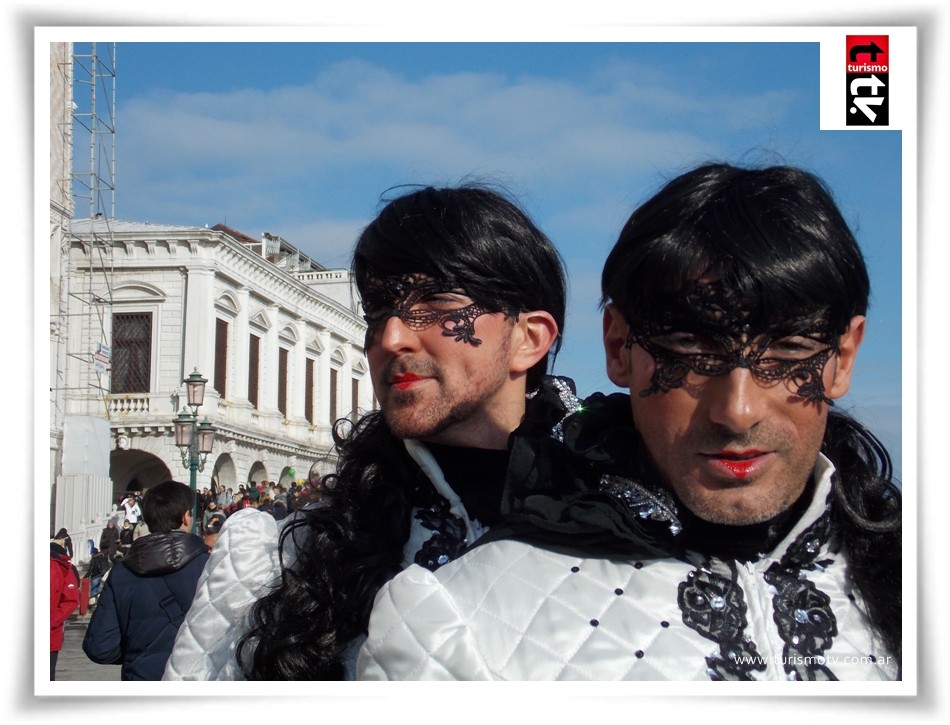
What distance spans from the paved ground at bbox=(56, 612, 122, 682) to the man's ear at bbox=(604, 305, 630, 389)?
5.14 feet

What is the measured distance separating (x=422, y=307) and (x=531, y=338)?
11.3 inches

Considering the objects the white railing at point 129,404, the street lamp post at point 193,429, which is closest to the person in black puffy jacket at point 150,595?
the street lamp post at point 193,429

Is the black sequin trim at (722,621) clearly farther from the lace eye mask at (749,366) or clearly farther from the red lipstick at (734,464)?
the lace eye mask at (749,366)

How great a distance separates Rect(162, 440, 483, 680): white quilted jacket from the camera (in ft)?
7.18

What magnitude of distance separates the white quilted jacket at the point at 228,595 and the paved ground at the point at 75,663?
446 millimetres

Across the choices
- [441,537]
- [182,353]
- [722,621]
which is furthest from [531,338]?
[182,353]

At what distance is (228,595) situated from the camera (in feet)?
7.21

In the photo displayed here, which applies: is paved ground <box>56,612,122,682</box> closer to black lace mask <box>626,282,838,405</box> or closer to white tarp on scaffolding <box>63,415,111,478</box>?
black lace mask <box>626,282,838,405</box>

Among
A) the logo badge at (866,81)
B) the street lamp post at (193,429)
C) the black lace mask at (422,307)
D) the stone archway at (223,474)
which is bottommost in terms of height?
the stone archway at (223,474)

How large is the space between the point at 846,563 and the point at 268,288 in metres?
8.89

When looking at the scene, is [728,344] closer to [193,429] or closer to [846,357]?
[846,357]

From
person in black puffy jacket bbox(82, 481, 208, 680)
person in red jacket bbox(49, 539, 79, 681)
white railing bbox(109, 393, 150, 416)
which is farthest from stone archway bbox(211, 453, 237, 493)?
person in black puffy jacket bbox(82, 481, 208, 680)

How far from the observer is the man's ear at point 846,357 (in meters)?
1.73
